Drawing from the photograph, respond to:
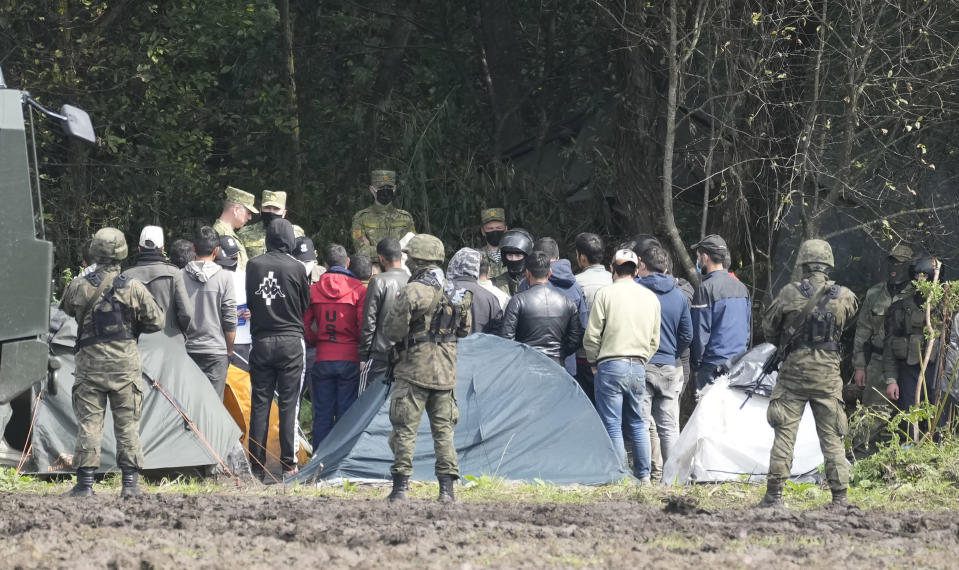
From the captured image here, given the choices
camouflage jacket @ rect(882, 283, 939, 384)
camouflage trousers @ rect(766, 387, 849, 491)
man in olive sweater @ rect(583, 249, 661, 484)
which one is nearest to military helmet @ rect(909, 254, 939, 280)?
camouflage jacket @ rect(882, 283, 939, 384)

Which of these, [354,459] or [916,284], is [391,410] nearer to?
[354,459]

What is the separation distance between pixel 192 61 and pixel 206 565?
12.4 metres

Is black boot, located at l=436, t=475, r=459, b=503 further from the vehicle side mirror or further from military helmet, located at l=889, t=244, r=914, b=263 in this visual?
military helmet, located at l=889, t=244, r=914, b=263

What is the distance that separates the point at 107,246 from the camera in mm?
8766

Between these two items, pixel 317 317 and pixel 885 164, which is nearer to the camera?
pixel 317 317

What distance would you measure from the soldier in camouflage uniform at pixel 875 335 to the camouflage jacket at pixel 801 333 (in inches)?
108

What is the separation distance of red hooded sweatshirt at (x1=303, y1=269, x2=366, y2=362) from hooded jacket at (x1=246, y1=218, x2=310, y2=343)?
0.22 meters

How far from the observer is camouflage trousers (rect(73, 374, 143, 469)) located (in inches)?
340

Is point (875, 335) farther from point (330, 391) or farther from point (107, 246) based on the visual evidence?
point (107, 246)

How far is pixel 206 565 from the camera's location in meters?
6.32

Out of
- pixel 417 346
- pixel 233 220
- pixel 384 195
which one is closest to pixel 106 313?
pixel 417 346

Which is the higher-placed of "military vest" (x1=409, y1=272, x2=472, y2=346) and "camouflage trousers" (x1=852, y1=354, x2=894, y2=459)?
"military vest" (x1=409, y1=272, x2=472, y2=346)

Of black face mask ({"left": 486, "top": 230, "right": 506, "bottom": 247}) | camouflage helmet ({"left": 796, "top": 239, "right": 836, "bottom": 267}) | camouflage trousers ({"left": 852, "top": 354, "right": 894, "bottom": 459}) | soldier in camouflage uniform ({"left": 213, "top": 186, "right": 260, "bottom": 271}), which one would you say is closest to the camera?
camouflage helmet ({"left": 796, "top": 239, "right": 836, "bottom": 267})

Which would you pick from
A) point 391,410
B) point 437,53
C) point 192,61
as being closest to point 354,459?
point 391,410
